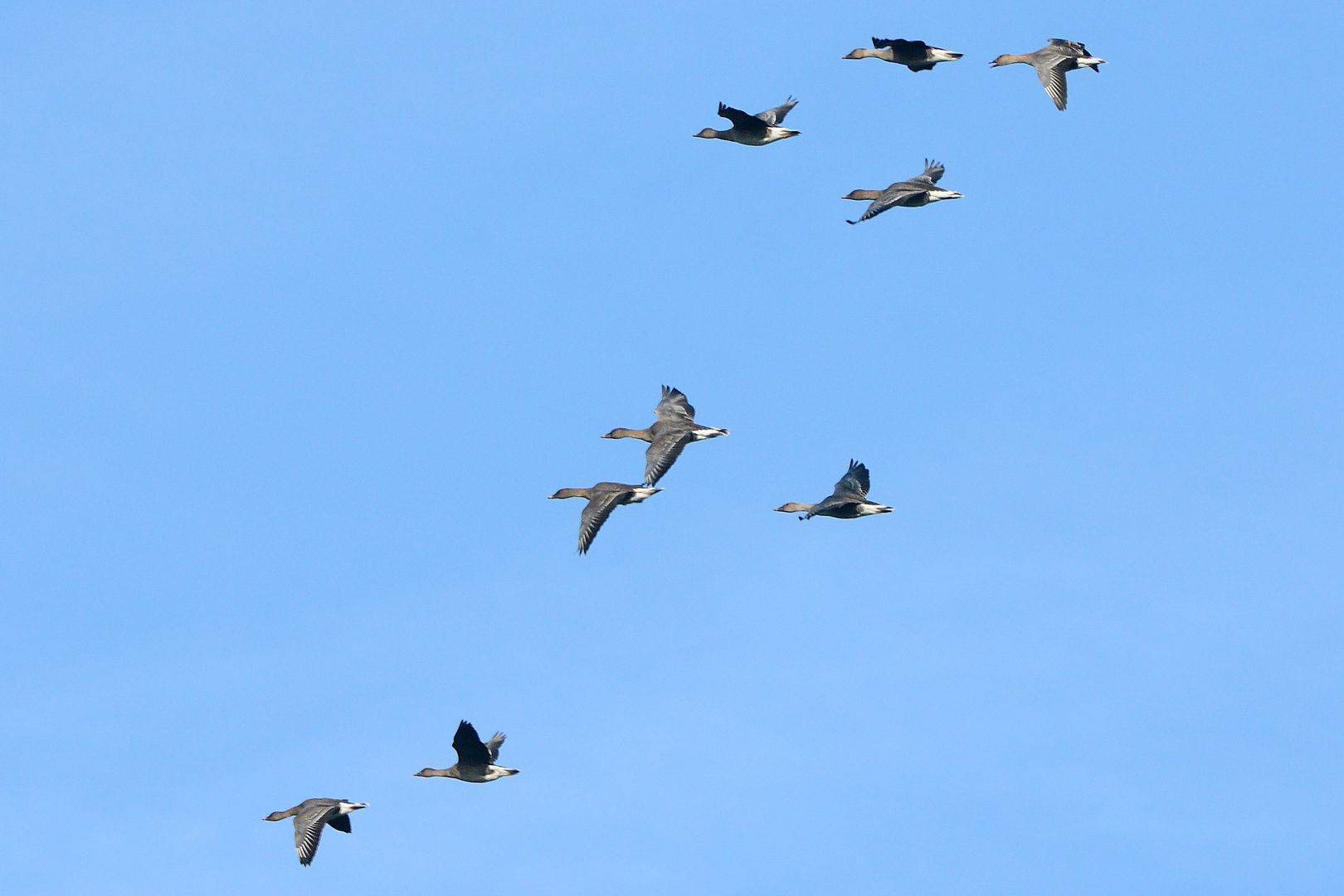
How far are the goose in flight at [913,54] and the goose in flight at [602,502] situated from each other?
14.6 m

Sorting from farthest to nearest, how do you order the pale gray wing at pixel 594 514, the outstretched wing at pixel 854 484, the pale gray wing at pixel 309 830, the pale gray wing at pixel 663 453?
the outstretched wing at pixel 854 484 < the pale gray wing at pixel 663 453 < the pale gray wing at pixel 594 514 < the pale gray wing at pixel 309 830

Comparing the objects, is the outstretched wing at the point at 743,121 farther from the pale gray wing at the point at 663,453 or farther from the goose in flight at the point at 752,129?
the pale gray wing at the point at 663,453

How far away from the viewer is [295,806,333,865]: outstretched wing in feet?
151

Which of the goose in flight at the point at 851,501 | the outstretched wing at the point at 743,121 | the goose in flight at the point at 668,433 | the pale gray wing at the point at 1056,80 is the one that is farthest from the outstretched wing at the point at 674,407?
the pale gray wing at the point at 1056,80

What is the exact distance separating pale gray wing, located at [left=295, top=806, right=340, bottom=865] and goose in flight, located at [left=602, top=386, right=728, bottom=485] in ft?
34.9

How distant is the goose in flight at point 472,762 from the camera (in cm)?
4841

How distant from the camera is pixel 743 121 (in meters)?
55.0

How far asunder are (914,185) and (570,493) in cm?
1204

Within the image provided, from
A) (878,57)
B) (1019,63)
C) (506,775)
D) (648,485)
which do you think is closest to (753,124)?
(878,57)

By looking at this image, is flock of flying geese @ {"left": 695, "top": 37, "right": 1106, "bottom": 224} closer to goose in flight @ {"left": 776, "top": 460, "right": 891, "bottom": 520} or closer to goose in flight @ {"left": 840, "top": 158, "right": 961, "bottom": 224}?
goose in flight @ {"left": 840, "top": 158, "right": 961, "bottom": 224}

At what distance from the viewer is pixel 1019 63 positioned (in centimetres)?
5697

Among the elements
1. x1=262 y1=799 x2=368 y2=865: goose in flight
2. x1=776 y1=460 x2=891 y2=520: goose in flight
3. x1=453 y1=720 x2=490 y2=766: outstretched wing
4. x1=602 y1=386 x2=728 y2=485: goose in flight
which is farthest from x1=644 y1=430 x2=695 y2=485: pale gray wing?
x1=262 y1=799 x2=368 y2=865: goose in flight

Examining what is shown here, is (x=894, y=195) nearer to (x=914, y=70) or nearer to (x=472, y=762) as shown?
(x=914, y=70)

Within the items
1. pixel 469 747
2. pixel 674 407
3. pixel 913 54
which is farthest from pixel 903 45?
pixel 469 747
